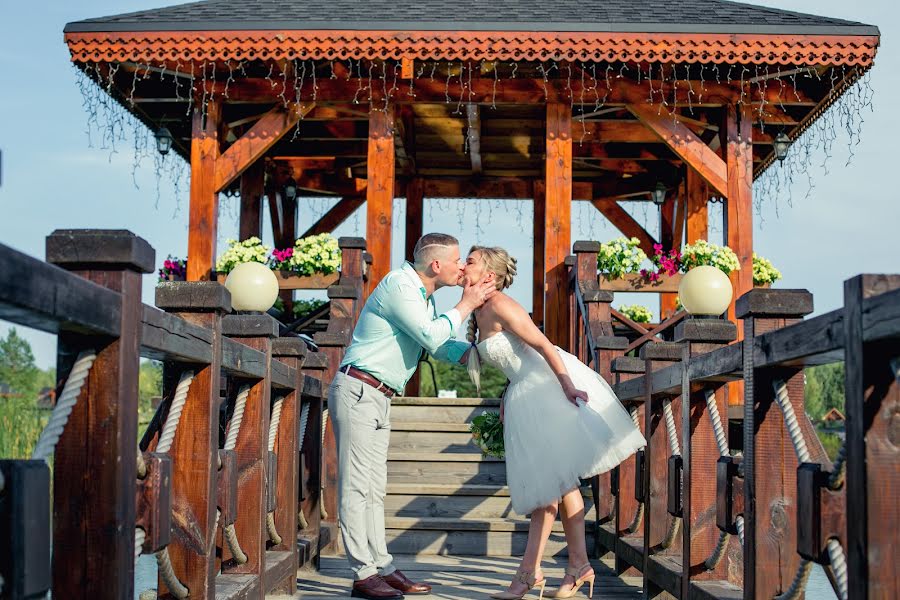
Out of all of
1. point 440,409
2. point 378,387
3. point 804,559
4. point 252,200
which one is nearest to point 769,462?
point 804,559

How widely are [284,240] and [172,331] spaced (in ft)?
38.9

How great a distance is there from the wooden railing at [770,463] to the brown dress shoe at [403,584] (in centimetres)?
103

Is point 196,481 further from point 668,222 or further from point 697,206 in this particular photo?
point 668,222

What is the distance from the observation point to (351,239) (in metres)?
8.77

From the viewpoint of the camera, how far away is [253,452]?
4.23 meters

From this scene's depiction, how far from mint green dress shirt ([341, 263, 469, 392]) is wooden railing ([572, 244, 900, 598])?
3.41 feet

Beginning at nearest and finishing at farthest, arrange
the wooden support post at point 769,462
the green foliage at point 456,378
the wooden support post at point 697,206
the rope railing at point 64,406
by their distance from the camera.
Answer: the rope railing at point 64,406
the wooden support post at point 769,462
the wooden support post at point 697,206
the green foliage at point 456,378

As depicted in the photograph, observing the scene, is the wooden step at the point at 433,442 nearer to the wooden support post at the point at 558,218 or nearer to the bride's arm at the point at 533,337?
the wooden support post at the point at 558,218

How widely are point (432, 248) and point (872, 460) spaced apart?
2881 millimetres

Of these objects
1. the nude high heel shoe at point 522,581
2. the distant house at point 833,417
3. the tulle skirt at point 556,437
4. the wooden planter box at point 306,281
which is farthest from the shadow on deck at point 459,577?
the distant house at point 833,417

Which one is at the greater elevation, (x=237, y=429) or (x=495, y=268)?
→ (x=495, y=268)

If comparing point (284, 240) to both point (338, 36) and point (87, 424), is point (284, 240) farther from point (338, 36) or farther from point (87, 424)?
point (87, 424)

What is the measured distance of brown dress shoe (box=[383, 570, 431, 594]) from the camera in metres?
4.81

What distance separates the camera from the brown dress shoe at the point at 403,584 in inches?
189
